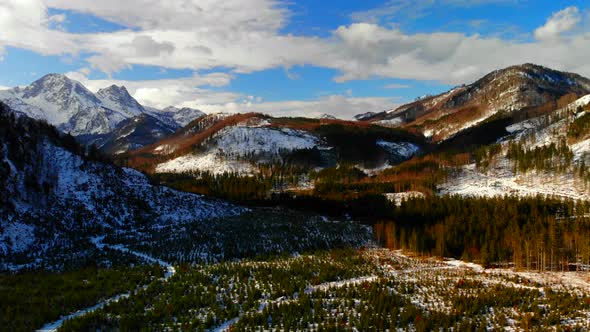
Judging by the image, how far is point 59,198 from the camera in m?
79.9

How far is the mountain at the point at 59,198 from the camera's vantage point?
64562 mm

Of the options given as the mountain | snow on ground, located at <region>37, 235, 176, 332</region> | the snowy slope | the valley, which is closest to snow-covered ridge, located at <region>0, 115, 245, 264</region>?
the mountain

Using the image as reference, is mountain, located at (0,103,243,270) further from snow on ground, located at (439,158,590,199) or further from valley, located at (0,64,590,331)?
snow on ground, located at (439,158,590,199)

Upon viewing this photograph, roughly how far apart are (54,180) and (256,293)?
61387mm

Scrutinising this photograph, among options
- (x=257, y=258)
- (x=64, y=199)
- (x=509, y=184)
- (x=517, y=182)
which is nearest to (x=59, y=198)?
(x=64, y=199)

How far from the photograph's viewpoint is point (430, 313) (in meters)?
37.2

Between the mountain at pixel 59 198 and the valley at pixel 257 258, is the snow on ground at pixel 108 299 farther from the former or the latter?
the mountain at pixel 59 198

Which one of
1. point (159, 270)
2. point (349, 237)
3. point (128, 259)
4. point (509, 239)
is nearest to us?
point (159, 270)

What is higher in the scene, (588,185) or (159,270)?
(588,185)

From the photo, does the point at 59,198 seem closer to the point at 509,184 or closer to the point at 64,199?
the point at 64,199

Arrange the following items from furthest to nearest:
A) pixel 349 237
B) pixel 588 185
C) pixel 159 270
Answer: pixel 588 185 < pixel 349 237 < pixel 159 270

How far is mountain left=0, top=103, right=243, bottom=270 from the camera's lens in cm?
6456

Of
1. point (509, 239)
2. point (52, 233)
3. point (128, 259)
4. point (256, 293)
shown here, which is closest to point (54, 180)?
point (52, 233)

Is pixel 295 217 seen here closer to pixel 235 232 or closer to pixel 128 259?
pixel 235 232
